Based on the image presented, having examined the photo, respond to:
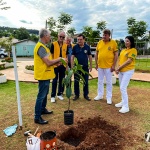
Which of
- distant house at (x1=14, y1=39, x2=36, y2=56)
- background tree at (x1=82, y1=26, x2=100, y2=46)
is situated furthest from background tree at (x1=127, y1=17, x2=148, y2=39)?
distant house at (x1=14, y1=39, x2=36, y2=56)

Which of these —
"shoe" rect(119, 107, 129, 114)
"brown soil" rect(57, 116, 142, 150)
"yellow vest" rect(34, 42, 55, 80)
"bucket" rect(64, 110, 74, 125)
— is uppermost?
"yellow vest" rect(34, 42, 55, 80)

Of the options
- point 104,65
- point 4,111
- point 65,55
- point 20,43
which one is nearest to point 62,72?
point 65,55

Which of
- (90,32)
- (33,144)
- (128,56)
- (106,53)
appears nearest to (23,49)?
(90,32)

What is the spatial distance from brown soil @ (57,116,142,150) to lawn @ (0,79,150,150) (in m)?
0.04

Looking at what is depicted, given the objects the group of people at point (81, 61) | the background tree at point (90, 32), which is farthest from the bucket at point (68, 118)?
the background tree at point (90, 32)

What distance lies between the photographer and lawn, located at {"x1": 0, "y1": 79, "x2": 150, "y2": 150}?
3.01 meters

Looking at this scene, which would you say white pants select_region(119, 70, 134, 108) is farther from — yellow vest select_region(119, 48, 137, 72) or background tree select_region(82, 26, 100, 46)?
background tree select_region(82, 26, 100, 46)

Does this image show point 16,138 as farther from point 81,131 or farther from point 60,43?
point 60,43

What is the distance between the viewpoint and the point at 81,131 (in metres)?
3.31

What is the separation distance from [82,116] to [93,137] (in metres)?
1.01

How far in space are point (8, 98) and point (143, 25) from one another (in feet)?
72.4

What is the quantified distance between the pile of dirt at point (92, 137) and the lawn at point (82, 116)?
7 centimetres

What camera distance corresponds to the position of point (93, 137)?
10.0ft

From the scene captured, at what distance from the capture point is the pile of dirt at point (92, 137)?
111 inches
